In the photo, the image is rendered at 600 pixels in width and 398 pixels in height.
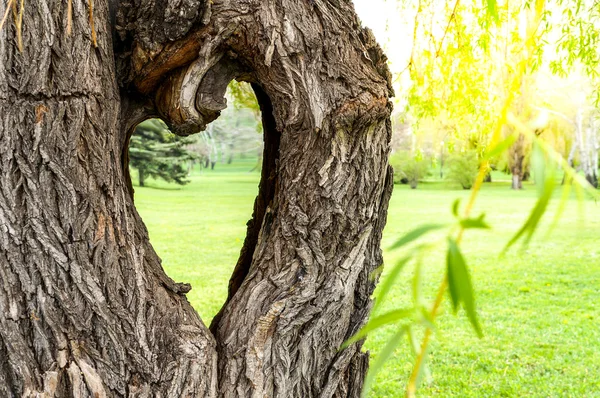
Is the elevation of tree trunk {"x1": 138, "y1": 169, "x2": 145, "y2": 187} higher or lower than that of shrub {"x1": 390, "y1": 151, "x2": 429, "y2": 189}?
lower

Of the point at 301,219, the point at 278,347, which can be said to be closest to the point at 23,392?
the point at 278,347

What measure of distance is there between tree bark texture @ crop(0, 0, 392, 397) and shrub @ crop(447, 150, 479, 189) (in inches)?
797

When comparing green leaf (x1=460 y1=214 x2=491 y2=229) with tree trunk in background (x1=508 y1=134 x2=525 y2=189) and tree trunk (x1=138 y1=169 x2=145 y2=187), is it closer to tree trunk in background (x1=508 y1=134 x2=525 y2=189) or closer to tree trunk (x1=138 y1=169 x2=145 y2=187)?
tree trunk (x1=138 y1=169 x2=145 y2=187)

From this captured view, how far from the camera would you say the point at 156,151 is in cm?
1620

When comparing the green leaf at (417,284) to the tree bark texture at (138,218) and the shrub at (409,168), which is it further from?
the shrub at (409,168)

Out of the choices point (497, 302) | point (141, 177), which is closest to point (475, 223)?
point (497, 302)

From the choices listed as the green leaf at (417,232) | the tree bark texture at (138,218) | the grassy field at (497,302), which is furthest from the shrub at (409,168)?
the green leaf at (417,232)

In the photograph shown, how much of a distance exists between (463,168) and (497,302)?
1640 cm

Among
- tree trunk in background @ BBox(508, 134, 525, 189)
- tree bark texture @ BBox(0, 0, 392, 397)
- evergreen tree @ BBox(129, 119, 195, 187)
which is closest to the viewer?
tree bark texture @ BBox(0, 0, 392, 397)

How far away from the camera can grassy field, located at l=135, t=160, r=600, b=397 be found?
408 cm

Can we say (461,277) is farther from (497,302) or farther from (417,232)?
(497,302)

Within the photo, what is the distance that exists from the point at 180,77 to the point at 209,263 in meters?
5.93

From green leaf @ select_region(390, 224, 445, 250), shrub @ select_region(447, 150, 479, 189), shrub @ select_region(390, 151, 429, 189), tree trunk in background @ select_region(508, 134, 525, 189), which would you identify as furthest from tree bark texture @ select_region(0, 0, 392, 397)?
shrub @ select_region(390, 151, 429, 189)

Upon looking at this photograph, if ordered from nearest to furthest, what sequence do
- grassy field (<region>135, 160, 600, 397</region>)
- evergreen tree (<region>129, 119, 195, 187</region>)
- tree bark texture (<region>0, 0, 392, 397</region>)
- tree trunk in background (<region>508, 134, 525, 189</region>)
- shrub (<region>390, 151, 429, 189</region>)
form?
tree bark texture (<region>0, 0, 392, 397</region>) → grassy field (<region>135, 160, 600, 397</region>) → evergreen tree (<region>129, 119, 195, 187</region>) → tree trunk in background (<region>508, 134, 525, 189</region>) → shrub (<region>390, 151, 429, 189</region>)
